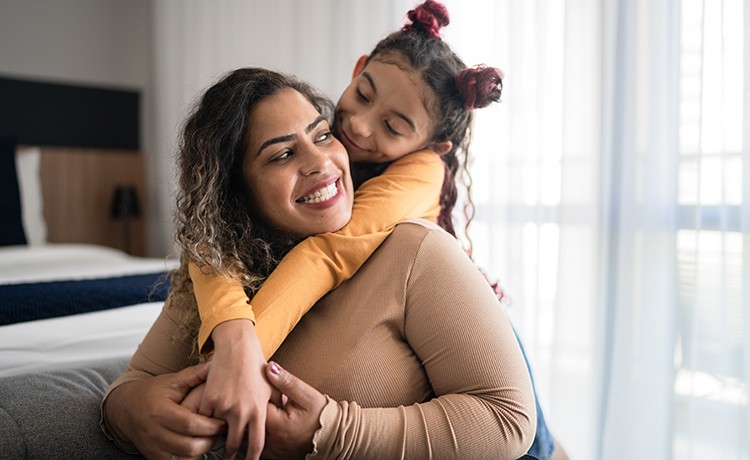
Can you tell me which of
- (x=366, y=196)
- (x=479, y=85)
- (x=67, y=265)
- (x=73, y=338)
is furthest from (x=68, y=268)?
(x=479, y=85)

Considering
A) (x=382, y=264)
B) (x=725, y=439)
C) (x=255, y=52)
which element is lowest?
(x=725, y=439)

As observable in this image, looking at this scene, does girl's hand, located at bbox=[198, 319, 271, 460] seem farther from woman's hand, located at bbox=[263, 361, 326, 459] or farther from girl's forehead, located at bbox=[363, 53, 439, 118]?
girl's forehead, located at bbox=[363, 53, 439, 118]

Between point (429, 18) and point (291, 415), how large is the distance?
3.34 ft

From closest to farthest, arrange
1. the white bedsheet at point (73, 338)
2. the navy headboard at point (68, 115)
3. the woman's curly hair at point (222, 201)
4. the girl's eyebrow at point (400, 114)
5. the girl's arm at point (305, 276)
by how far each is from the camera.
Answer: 1. the girl's arm at point (305, 276)
2. the woman's curly hair at point (222, 201)
3. the girl's eyebrow at point (400, 114)
4. the white bedsheet at point (73, 338)
5. the navy headboard at point (68, 115)

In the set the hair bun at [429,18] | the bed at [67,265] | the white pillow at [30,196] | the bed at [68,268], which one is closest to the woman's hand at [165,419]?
the bed at [67,265]

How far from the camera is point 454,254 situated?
1.14m

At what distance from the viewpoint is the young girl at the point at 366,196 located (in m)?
0.98

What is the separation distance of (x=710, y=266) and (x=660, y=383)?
408 mm

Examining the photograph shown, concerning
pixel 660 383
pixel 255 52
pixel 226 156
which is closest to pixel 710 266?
pixel 660 383

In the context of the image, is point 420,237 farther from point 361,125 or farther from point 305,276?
point 361,125

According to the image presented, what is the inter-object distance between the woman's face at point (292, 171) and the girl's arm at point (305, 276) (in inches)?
1.8

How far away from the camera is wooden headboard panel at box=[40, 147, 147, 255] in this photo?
14.5ft

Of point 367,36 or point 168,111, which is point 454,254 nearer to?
point 367,36

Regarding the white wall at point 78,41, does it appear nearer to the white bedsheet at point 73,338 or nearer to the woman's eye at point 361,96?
the white bedsheet at point 73,338
